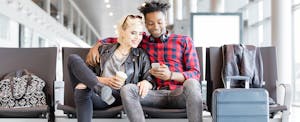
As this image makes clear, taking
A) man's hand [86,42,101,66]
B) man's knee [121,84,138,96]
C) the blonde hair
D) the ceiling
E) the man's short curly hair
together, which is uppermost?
the ceiling

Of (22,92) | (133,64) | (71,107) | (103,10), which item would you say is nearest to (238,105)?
(133,64)

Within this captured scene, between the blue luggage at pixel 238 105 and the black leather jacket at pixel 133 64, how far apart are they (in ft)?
1.69

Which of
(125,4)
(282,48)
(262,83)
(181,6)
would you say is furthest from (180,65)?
(125,4)

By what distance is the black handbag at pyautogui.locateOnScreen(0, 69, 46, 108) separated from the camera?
115 inches

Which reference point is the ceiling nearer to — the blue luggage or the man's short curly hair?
the man's short curly hair

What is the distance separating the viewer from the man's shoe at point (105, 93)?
2346 mm

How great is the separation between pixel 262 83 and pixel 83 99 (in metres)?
1.34

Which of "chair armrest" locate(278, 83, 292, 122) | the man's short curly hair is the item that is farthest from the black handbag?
"chair armrest" locate(278, 83, 292, 122)

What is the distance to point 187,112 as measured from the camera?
2.39 metres

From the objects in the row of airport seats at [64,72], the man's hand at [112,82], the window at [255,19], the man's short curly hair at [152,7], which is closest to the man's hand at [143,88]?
the man's hand at [112,82]

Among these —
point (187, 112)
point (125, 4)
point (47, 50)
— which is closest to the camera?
point (187, 112)

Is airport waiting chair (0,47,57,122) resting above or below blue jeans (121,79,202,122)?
above

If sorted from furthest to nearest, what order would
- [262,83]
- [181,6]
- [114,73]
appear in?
1. [181,6]
2. [262,83]
3. [114,73]

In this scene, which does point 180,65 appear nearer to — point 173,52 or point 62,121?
point 173,52
